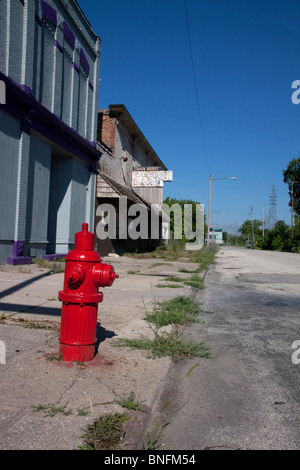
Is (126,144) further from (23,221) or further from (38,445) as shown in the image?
(38,445)

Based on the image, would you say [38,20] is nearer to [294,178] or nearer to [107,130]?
[107,130]

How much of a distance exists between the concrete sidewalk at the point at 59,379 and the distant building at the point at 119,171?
1099 centimetres

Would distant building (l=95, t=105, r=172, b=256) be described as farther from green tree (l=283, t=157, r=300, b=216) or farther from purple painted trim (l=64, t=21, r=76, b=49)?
green tree (l=283, t=157, r=300, b=216)

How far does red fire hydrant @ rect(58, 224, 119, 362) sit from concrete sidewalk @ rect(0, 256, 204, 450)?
0.19 m

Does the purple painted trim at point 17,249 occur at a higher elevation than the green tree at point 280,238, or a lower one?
lower

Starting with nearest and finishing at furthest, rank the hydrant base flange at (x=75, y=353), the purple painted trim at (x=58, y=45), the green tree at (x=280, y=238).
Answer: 1. the hydrant base flange at (x=75, y=353)
2. the purple painted trim at (x=58, y=45)
3. the green tree at (x=280, y=238)

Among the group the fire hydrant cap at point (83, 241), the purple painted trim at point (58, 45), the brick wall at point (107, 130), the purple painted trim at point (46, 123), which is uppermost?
the purple painted trim at point (58, 45)

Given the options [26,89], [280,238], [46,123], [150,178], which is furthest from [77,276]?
[280,238]

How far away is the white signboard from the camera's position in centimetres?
1962

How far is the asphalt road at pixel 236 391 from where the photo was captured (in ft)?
7.72

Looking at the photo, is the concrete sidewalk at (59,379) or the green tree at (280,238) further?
the green tree at (280,238)

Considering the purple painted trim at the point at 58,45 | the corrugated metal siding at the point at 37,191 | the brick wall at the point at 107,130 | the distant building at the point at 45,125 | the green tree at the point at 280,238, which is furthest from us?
the green tree at the point at 280,238

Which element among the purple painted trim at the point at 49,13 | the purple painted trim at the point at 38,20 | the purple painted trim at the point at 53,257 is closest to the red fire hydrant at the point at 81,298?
the purple painted trim at the point at 53,257

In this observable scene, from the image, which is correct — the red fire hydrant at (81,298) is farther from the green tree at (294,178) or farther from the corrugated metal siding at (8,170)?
the green tree at (294,178)
